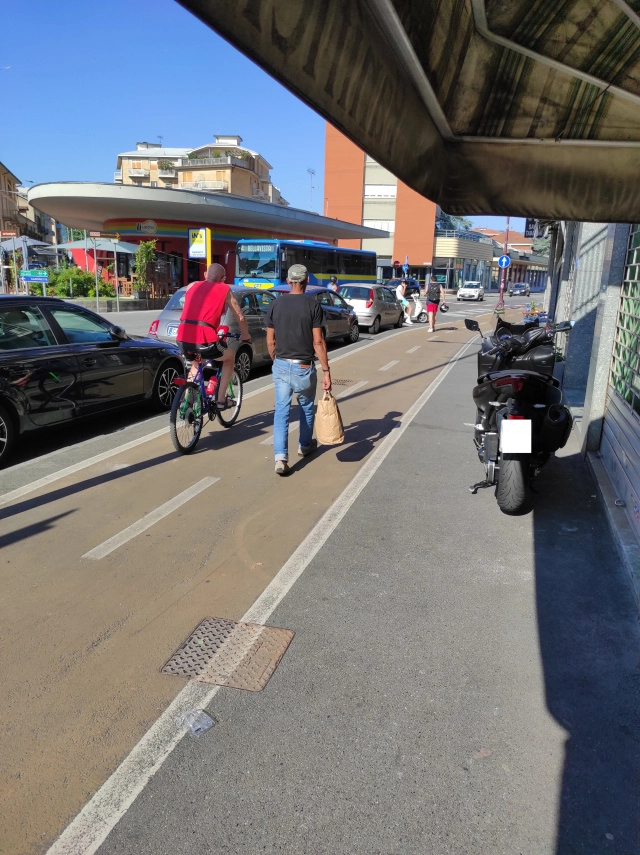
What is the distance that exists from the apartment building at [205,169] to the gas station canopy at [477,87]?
6042 centimetres

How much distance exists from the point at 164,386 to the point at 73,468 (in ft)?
9.19

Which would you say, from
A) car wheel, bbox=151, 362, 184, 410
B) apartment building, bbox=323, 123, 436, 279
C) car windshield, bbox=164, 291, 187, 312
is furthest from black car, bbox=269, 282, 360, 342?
apartment building, bbox=323, 123, 436, 279

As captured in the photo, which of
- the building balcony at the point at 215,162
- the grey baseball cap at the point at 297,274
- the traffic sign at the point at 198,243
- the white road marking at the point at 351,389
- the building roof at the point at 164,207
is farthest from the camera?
the building balcony at the point at 215,162

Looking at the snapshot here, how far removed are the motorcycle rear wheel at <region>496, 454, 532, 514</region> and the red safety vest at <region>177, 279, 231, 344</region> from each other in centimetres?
358

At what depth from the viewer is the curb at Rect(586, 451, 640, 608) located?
396 cm

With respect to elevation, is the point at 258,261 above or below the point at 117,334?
above

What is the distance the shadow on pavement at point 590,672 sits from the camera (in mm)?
2271

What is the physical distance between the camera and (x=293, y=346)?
5.72m

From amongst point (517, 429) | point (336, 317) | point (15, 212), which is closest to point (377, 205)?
point (15, 212)

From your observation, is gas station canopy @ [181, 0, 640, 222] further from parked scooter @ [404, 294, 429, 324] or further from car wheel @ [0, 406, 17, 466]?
parked scooter @ [404, 294, 429, 324]

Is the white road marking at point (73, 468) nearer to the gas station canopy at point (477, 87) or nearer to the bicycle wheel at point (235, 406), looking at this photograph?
the bicycle wheel at point (235, 406)

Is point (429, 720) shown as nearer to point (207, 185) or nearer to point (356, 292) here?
point (356, 292)

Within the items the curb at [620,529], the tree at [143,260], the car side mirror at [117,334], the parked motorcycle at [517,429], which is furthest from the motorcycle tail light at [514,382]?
the tree at [143,260]

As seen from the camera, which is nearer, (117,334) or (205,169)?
(117,334)
